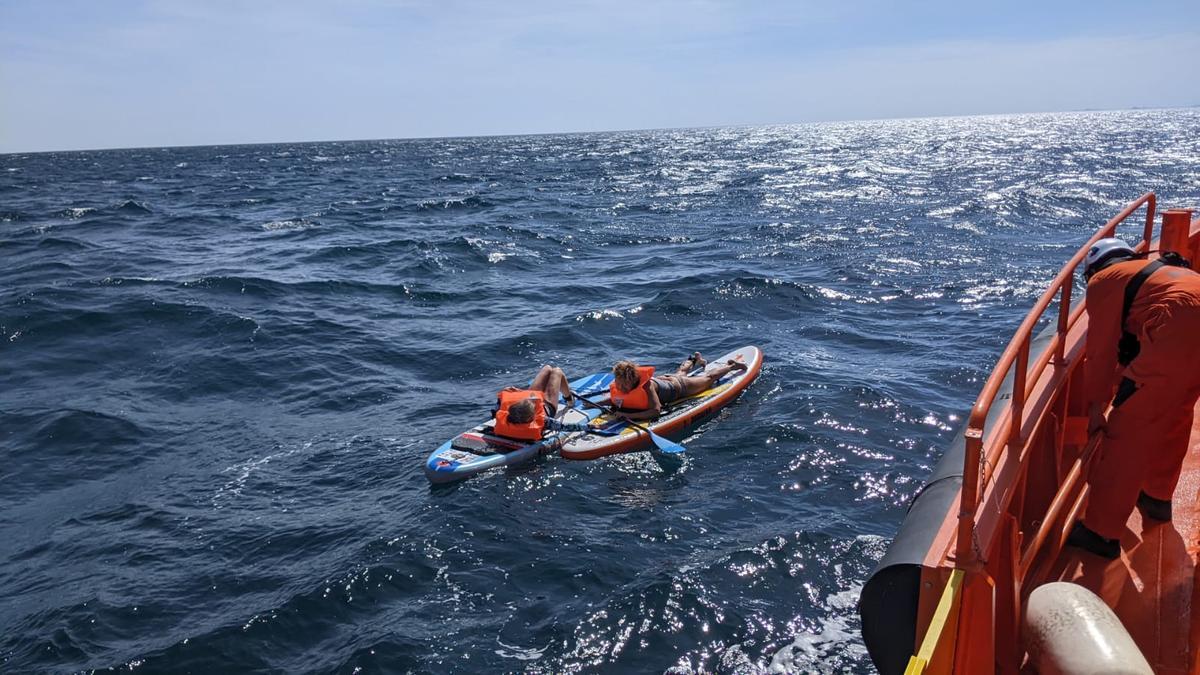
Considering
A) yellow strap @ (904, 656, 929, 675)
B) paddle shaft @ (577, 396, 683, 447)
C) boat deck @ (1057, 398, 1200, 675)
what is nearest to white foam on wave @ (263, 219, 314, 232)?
paddle shaft @ (577, 396, 683, 447)

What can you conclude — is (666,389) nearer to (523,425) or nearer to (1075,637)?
(523,425)

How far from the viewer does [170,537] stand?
894cm

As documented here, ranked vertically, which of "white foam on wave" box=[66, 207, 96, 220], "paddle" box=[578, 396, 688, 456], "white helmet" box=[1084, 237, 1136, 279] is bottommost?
"paddle" box=[578, 396, 688, 456]

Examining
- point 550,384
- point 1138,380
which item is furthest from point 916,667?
point 550,384

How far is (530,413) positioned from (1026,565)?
749 cm

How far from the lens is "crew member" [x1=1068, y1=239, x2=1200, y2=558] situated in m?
4.10

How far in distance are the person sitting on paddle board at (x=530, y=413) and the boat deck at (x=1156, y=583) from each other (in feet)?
23.5

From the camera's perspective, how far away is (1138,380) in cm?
418

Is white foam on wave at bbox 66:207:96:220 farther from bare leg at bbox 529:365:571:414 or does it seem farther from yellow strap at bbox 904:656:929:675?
yellow strap at bbox 904:656:929:675

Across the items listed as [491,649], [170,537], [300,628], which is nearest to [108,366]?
[170,537]

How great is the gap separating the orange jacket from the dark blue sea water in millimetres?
3162

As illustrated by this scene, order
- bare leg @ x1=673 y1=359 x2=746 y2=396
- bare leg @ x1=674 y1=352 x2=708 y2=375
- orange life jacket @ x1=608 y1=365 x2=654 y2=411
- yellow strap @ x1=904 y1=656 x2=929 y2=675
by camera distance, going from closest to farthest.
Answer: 1. yellow strap @ x1=904 y1=656 x2=929 y2=675
2. orange life jacket @ x1=608 y1=365 x2=654 y2=411
3. bare leg @ x1=673 y1=359 x2=746 y2=396
4. bare leg @ x1=674 y1=352 x2=708 y2=375

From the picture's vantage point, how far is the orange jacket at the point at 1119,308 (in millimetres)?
4121

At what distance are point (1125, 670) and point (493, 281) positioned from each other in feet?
65.8
